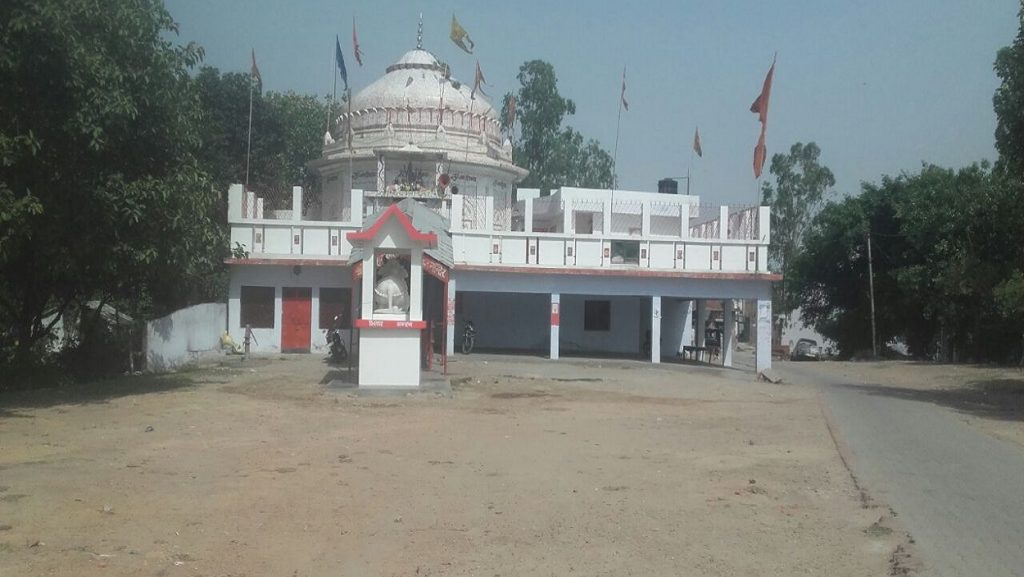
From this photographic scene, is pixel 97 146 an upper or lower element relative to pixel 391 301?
upper

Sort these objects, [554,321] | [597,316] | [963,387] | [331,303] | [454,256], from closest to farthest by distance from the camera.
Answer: [963,387], [331,303], [454,256], [554,321], [597,316]

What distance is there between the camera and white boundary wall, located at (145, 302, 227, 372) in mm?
20703

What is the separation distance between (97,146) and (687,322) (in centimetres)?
2581

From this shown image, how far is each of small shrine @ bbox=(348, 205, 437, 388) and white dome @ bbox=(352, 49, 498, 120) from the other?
17.3 m

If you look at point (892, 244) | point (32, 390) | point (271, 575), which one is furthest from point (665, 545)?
point (892, 244)

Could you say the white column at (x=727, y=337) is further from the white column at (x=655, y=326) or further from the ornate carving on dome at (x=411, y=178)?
the ornate carving on dome at (x=411, y=178)

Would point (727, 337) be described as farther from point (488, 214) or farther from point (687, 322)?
point (488, 214)

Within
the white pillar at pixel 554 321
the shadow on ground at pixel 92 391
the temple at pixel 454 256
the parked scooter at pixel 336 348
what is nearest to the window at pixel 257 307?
the temple at pixel 454 256

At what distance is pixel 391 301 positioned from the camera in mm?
16688

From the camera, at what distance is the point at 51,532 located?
654cm

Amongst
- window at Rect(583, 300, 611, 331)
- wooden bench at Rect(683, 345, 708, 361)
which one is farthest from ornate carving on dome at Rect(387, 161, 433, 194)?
wooden bench at Rect(683, 345, 708, 361)

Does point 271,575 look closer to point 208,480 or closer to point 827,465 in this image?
point 208,480

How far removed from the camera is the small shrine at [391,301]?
16250 millimetres

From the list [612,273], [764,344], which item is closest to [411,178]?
[612,273]
